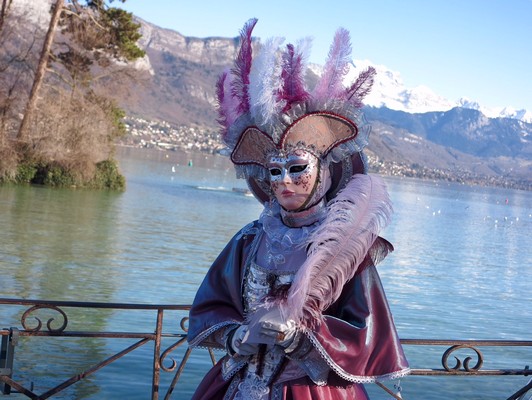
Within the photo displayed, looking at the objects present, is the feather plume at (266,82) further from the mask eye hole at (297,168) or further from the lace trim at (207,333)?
the lace trim at (207,333)

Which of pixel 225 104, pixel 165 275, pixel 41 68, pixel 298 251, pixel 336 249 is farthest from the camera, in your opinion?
pixel 41 68

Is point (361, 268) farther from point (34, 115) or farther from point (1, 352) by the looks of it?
point (34, 115)

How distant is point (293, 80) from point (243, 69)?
0.29 m

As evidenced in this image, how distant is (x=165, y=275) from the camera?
58.3 feet

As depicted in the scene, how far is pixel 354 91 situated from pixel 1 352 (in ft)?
8.50

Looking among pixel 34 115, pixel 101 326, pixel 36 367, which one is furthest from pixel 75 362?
pixel 34 115

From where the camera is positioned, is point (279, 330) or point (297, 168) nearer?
point (279, 330)

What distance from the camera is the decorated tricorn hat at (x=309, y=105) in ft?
10.5

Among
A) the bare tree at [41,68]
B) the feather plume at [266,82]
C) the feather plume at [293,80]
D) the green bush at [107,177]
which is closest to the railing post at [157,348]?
the feather plume at [266,82]

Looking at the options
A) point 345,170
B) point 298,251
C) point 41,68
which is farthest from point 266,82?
point 41,68

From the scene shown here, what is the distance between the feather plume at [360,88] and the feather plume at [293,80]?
17 centimetres

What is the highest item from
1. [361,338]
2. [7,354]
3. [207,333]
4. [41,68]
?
[41,68]

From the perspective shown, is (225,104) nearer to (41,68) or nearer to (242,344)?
(242,344)

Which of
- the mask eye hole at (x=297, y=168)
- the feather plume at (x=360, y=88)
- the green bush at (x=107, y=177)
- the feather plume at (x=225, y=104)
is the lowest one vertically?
the green bush at (x=107, y=177)
